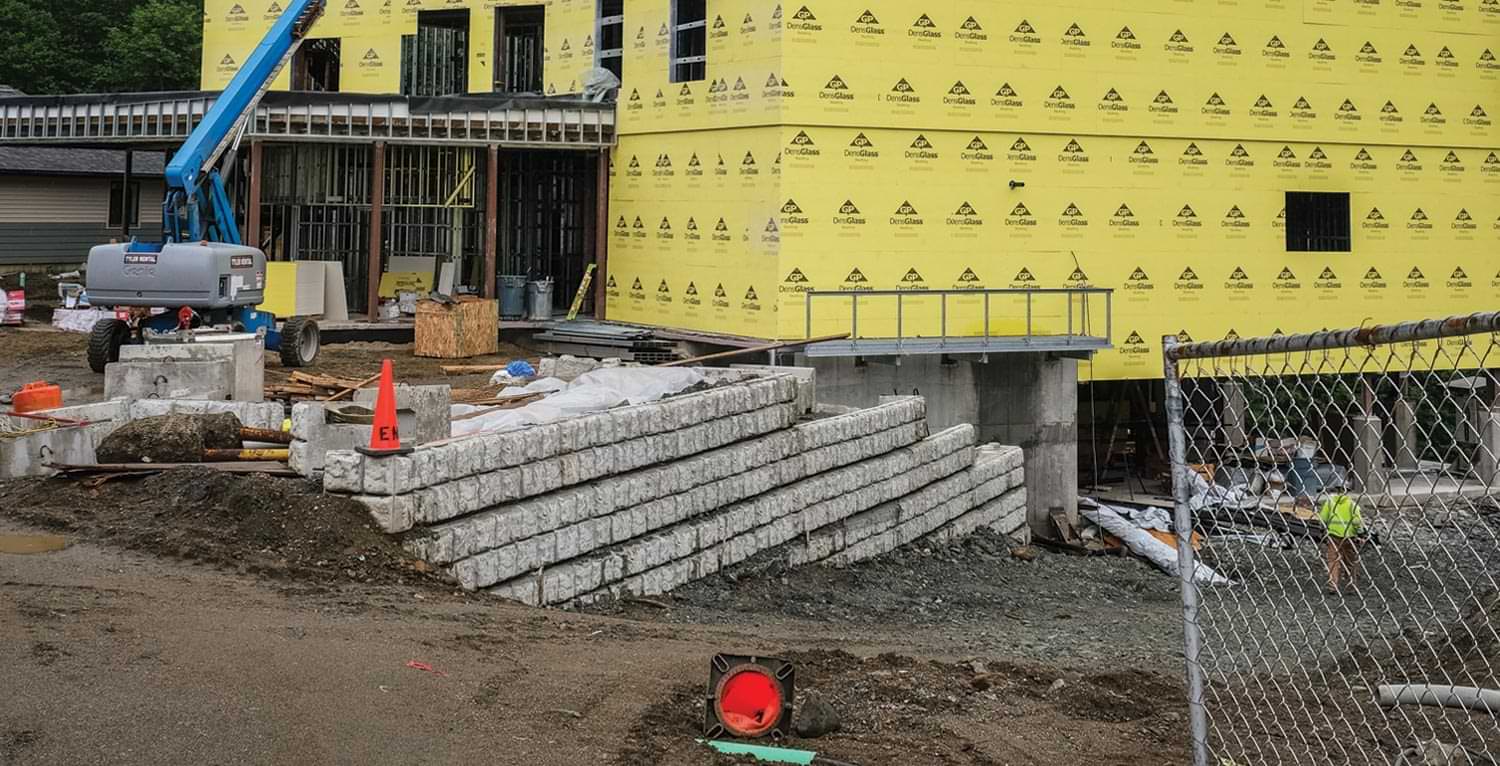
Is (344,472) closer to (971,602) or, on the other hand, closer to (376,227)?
(971,602)

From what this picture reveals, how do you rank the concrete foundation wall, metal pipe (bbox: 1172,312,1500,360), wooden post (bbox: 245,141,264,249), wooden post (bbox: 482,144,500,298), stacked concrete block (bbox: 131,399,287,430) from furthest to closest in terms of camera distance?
1. wooden post (bbox: 482,144,500,298)
2. wooden post (bbox: 245,141,264,249)
3. the concrete foundation wall
4. stacked concrete block (bbox: 131,399,287,430)
5. metal pipe (bbox: 1172,312,1500,360)

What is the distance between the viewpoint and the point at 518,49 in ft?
99.7

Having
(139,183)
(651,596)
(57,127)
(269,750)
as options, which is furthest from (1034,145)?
(139,183)

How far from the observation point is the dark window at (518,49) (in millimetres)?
29984

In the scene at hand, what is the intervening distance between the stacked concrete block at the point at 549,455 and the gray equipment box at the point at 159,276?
726cm

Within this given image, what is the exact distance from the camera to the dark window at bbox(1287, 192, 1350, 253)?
27.9 m

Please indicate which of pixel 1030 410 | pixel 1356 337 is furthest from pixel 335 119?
pixel 1356 337

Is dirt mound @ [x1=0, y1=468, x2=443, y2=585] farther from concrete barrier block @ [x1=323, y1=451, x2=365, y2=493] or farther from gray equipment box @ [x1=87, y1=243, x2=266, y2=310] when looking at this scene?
gray equipment box @ [x1=87, y1=243, x2=266, y2=310]

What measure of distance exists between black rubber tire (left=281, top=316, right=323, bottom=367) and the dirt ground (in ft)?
27.2

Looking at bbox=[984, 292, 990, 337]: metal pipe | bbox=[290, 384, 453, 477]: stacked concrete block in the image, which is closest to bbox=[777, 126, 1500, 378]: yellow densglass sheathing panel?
bbox=[984, 292, 990, 337]: metal pipe

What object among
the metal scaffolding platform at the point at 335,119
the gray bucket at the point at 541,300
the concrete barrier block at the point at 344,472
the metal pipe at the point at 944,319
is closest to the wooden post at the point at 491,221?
the metal scaffolding platform at the point at 335,119

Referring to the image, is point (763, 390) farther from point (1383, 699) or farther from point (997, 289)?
point (1383, 699)

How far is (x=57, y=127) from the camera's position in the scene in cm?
2875

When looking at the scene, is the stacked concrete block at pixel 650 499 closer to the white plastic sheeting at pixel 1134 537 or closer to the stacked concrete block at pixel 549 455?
the stacked concrete block at pixel 549 455
